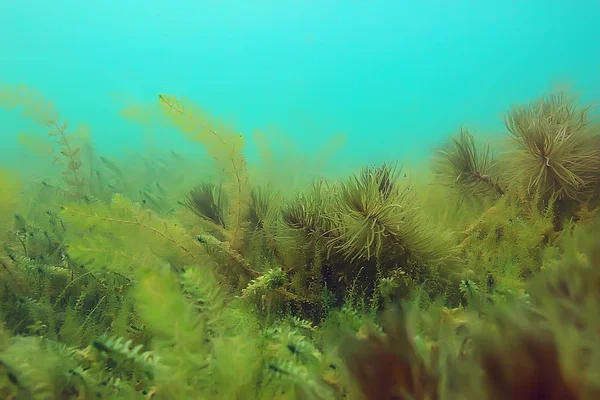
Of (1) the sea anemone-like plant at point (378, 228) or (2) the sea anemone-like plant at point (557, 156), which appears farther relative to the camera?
(2) the sea anemone-like plant at point (557, 156)

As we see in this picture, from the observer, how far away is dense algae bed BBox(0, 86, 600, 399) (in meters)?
0.61

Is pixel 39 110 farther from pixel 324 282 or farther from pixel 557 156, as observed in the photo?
pixel 557 156

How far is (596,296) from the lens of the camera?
65cm

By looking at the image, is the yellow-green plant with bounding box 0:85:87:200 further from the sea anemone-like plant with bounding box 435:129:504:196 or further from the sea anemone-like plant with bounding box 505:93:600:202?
the sea anemone-like plant with bounding box 505:93:600:202

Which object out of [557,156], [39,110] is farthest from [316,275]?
[39,110]

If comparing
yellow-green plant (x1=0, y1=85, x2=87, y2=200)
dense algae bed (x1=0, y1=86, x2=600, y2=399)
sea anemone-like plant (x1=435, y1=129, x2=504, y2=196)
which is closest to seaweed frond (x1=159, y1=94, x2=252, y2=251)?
dense algae bed (x1=0, y1=86, x2=600, y2=399)

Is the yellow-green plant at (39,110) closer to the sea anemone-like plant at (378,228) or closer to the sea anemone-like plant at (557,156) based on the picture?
the sea anemone-like plant at (378,228)

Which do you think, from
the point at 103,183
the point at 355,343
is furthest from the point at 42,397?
Answer: the point at 103,183

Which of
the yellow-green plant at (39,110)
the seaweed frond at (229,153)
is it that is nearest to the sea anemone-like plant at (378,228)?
the seaweed frond at (229,153)

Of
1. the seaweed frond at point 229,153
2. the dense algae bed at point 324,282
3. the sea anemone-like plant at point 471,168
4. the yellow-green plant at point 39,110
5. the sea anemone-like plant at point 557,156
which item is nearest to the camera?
the dense algae bed at point 324,282

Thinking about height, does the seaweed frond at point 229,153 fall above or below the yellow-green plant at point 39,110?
below

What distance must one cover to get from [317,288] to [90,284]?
0.82 m

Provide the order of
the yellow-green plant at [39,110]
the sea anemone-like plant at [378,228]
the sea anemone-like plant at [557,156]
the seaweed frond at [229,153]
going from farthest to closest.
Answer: the yellow-green plant at [39,110] < the sea anemone-like plant at [557,156] < the seaweed frond at [229,153] < the sea anemone-like plant at [378,228]

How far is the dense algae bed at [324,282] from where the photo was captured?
0.61m
